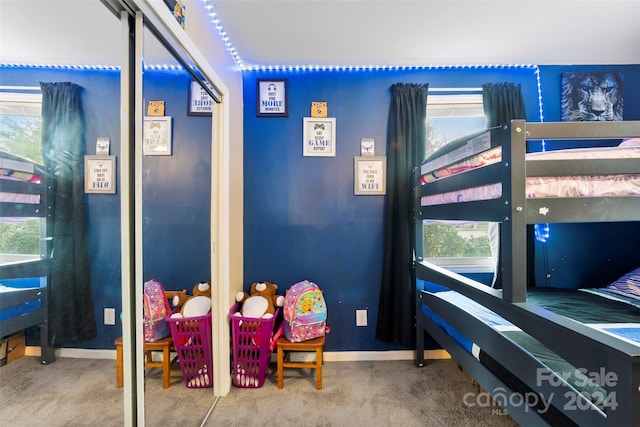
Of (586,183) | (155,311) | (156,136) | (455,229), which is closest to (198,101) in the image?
(156,136)

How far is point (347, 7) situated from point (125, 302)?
6.20ft

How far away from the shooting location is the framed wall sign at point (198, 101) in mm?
1441

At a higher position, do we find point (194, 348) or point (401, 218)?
point (401, 218)

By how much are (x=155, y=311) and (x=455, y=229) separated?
2339mm

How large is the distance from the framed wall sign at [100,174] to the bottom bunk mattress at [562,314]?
1656 mm

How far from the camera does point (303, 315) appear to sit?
183cm

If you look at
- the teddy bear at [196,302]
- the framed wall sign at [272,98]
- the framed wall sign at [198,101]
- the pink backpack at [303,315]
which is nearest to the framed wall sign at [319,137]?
the framed wall sign at [272,98]

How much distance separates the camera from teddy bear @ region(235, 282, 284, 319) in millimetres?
1817

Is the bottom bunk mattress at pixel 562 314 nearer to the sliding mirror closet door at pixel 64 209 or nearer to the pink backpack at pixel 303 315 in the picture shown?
the pink backpack at pixel 303 315

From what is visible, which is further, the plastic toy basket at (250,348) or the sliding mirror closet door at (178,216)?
the plastic toy basket at (250,348)

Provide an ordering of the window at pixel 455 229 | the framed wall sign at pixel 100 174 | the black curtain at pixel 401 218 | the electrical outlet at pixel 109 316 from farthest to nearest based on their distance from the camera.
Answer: the window at pixel 455 229 → the black curtain at pixel 401 218 → the electrical outlet at pixel 109 316 → the framed wall sign at pixel 100 174

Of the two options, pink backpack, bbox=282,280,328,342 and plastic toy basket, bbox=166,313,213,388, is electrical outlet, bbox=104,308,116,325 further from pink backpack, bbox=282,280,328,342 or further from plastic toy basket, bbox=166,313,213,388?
pink backpack, bbox=282,280,328,342

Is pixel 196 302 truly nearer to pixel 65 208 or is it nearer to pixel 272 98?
pixel 65 208


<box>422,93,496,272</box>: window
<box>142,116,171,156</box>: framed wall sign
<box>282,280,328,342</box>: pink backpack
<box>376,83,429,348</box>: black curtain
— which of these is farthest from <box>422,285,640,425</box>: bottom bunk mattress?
<box>142,116,171,156</box>: framed wall sign
